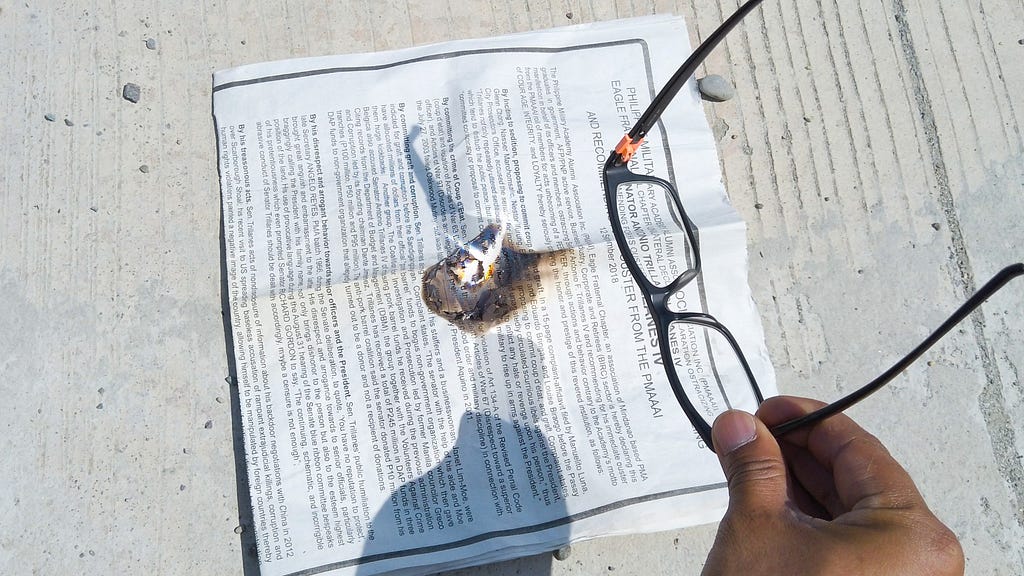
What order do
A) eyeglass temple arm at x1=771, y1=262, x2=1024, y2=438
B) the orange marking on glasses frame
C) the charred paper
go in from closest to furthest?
eyeglass temple arm at x1=771, y1=262, x2=1024, y2=438
the orange marking on glasses frame
the charred paper

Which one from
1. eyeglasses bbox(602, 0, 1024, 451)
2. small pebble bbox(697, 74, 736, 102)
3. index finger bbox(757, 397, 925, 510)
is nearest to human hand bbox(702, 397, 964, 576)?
index finger bbox(757, 397, 925, 510)

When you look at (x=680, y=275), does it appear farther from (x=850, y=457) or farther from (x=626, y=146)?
(x=850, y=457)

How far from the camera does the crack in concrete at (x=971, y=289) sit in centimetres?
81

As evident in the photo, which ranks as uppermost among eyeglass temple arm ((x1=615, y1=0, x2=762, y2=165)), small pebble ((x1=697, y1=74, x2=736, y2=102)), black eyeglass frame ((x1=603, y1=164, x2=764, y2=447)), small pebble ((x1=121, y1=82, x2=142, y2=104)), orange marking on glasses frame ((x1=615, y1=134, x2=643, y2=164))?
small pebble ((x1=121, y1=82, x2=142, y2=104))

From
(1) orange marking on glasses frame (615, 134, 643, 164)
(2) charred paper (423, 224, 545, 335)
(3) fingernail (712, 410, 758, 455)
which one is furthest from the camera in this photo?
(2) charred paper (423, 224, 545, 335)

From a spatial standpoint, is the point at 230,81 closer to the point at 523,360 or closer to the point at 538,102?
the point at 538,102

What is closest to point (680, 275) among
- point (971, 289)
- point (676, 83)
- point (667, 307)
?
point (667, 307)

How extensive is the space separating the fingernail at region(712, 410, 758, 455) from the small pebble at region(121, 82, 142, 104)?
0.75 m

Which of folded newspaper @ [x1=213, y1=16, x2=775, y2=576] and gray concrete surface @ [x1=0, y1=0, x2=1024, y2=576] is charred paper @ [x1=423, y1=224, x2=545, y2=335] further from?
gray concrete surface @ [x1=0, y1=0, x2=1024, y2=576]

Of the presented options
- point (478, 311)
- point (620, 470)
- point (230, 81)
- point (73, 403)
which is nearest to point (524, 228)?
point (478, 311)

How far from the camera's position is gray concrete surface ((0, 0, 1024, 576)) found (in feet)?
2.54

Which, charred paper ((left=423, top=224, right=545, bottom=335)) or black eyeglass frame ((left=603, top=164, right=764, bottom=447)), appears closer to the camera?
black eyeglass frame ((left=603, top=164, right=764, bottom=447))

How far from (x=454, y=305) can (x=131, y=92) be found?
461mm

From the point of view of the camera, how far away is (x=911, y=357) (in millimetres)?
513
